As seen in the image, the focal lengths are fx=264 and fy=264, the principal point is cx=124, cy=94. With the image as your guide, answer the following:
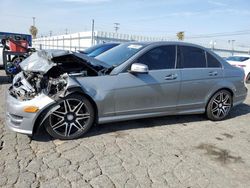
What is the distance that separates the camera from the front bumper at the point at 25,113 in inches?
146

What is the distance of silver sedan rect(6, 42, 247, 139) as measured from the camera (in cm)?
387

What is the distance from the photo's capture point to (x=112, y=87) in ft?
13.8

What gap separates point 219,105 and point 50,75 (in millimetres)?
3445

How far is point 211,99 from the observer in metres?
5.36

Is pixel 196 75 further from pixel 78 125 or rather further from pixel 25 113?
pixel 25 113

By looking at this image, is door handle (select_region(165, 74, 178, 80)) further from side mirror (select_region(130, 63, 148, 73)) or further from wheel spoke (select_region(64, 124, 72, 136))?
wheel spoke (select_region(64, 124, 72, 136))

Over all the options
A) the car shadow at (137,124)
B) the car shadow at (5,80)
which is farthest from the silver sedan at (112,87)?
the car shadow at (5,80)

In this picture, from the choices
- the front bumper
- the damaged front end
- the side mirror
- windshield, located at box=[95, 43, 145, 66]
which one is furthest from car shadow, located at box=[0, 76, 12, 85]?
Result: the side mirror

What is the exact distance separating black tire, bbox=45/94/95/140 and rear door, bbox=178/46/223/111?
1.84m

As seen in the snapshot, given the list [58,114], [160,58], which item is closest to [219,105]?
[160,58]

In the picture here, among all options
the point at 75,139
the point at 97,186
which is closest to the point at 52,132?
the point at 75,139

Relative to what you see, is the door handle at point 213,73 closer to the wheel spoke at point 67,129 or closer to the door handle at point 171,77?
the door handle at point 171,77

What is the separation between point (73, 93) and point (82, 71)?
0.48m

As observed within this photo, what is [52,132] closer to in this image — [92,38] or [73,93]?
[73,93]
